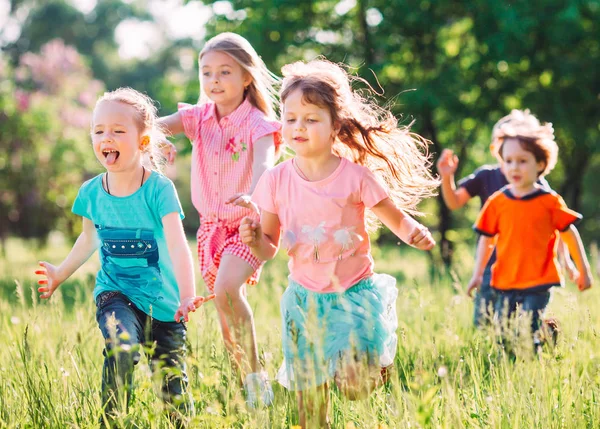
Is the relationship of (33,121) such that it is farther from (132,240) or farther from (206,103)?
(132,240)

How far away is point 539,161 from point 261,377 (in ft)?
8.38

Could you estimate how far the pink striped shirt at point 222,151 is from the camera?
444 cm

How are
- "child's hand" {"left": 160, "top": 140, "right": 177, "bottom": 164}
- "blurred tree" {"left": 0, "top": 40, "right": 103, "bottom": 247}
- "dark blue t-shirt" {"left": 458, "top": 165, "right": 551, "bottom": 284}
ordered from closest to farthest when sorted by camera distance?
"child's hand" {"left": 160, "top": 140, "right": 177, "bottom": 164} → "dark blue t-shirt" {"left": 458, "top": 165, "right": 551, "bottom": 284} → "blurred tree" {"left": 0, "top": 40, "right": 103, "bottom": 247}

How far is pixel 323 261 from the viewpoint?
338cm

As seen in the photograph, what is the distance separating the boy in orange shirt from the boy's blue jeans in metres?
2.26

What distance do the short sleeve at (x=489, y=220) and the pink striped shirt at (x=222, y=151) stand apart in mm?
1636

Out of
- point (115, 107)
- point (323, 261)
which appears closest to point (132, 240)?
point (115, 107)

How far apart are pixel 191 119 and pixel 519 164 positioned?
2.19m

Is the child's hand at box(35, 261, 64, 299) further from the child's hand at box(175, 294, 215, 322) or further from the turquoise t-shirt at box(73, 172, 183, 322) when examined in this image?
the child's hand at box(175, 294, 215, 322)

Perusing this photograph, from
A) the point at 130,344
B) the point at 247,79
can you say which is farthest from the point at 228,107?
the point at 130,344

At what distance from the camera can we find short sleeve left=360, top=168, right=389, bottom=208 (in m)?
3.38

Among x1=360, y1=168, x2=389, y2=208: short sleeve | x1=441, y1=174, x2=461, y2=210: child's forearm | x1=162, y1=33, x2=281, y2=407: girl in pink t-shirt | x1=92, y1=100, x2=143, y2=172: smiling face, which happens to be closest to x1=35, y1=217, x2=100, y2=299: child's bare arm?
x1=92, y1=100, x2=143, y2=172: smiling face

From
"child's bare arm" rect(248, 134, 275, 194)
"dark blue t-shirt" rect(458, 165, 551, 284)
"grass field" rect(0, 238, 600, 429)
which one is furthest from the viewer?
"dark blue t-shirt" rect(458, 165, 551, 284)

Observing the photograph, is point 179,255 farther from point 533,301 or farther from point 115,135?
point 533,301
